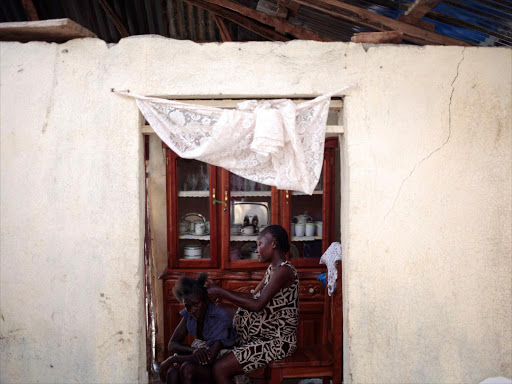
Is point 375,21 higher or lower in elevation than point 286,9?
lower

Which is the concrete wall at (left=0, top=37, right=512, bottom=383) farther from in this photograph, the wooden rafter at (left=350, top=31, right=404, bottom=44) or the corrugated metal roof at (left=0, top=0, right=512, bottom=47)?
the corrugated metal roof at (left=0, top=0, right=512, bottom=47)

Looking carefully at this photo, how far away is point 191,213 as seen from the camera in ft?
15.7

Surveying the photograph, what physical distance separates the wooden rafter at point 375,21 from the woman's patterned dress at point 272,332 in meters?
2.06

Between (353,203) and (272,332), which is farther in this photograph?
(272,332)

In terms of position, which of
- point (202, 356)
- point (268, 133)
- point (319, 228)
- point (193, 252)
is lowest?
point (202, 356)

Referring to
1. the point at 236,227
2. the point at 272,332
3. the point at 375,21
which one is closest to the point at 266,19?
the point at 375,21

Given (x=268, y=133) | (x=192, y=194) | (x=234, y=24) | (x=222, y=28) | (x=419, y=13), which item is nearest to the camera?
(x=268, y=133)

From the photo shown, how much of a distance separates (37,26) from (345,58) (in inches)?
83.0

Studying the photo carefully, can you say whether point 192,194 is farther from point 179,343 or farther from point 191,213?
point 179,343

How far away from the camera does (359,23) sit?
3855 millimetres

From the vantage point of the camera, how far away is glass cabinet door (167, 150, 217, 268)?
4.70m

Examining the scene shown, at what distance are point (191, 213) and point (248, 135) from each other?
1.90m

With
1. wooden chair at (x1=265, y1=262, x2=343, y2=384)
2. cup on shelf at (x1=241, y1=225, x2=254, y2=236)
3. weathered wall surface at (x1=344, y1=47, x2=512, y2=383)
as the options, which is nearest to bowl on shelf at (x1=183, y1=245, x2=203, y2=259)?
cup on shelf at (x1=241, y1=225, x2=254, y2=236)

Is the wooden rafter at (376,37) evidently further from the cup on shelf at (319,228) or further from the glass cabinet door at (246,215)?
the cup on shelf at (319,228)
